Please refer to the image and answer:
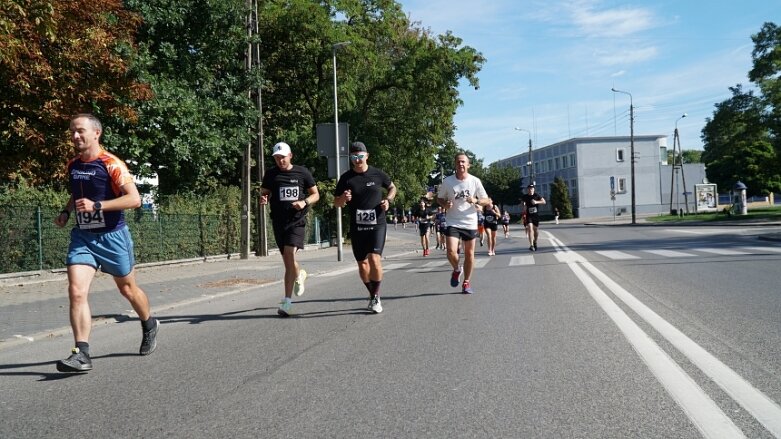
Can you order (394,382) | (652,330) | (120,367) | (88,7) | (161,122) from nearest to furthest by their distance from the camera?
(394,382) → (120,367) → (652,330) → (88,7) → (161,122)

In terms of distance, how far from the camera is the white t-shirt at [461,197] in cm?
918

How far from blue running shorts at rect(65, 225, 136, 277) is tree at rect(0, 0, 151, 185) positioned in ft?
19.6

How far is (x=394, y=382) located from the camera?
4.37 metres

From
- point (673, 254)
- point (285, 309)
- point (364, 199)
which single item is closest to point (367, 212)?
point (364, 199)

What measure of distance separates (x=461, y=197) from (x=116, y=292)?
5911mm

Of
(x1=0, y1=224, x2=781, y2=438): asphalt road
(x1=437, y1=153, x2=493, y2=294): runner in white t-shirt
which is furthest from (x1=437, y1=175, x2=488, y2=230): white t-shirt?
(x1=0, y1=224, x2=781, y2=438): asphalt road

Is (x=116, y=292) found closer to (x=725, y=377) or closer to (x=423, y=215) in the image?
(x=725, y=377)

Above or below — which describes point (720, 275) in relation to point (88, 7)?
below

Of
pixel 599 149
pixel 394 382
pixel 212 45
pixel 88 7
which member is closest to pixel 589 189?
pixel 599 149

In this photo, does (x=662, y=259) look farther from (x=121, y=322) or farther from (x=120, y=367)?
(x=120, y=367)

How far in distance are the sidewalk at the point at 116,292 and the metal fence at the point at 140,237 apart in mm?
285

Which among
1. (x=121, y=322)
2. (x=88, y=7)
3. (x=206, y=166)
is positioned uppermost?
(x=88, y=7)

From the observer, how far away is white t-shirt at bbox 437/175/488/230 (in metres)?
9.18

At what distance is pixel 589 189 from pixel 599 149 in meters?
5.10
